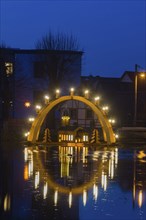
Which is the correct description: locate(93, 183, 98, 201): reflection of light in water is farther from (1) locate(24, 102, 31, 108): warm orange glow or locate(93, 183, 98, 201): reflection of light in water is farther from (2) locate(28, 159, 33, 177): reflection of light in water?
(1) locate(24, 102, 31, 108): warm orange glow

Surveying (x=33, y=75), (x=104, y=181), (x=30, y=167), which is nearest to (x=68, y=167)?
(x=30, y=167)

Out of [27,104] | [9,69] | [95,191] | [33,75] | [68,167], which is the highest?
[9,69]

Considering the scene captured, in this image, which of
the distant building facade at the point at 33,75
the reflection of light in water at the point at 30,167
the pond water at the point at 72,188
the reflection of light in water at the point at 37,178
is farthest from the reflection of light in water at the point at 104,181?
the distant building facade at the point at 33,75

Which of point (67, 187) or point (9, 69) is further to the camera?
point (9, 69)

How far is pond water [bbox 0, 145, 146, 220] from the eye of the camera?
1293 centimetres

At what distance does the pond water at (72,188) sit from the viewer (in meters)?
12.9

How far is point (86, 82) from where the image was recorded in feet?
302

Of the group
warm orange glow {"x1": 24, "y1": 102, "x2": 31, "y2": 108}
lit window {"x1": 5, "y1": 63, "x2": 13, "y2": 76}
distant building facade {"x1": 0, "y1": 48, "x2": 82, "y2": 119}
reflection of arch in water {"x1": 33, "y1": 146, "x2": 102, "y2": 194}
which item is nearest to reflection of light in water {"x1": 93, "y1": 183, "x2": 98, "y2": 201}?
reflection of arch in water {"x1": 33, "y1": 146, "x2": 102, "y2": 194}

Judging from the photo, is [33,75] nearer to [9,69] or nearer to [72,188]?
[9,69]

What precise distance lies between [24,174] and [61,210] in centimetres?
733

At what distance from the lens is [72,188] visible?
56.0ft

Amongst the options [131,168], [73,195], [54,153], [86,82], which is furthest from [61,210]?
[86,82]

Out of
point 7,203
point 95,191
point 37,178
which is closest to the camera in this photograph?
point 7,203

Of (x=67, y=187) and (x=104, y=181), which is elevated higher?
(x=104, y=181)
